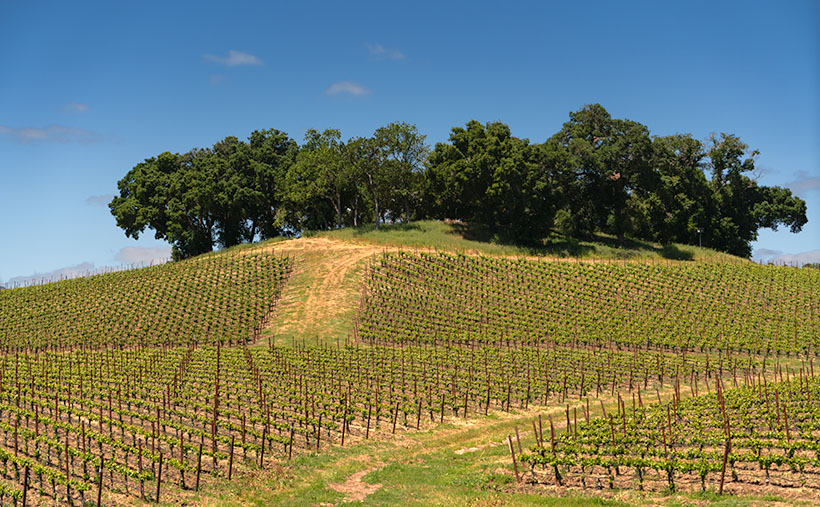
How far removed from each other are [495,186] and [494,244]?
23.3 feet

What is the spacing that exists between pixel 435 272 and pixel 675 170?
40.7 metres

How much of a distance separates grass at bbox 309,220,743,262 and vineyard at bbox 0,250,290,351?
12553mm

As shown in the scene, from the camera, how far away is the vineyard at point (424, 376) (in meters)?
19.3

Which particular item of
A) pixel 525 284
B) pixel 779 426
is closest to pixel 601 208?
pixel 525 284

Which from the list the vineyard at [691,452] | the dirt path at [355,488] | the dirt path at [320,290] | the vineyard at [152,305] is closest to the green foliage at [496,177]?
the dirt path at [320,290]

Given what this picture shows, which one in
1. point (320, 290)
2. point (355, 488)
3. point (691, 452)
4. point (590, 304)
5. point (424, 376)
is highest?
point (320, 290)

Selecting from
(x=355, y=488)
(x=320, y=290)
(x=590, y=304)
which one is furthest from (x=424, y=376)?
(x=590, y=304)

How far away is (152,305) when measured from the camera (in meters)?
59.0

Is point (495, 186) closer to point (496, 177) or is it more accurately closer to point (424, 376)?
point (496, 177)

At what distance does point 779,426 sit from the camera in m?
22.8

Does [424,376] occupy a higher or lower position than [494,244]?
lower

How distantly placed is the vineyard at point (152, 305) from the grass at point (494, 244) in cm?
1255

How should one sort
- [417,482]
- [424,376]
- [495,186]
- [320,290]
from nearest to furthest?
[417,482]
[424,376]
[320,290]
[495,186]

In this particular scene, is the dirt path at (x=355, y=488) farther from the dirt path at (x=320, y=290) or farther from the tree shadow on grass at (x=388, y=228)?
the tree shadow on grass at (x=388, y=228)
